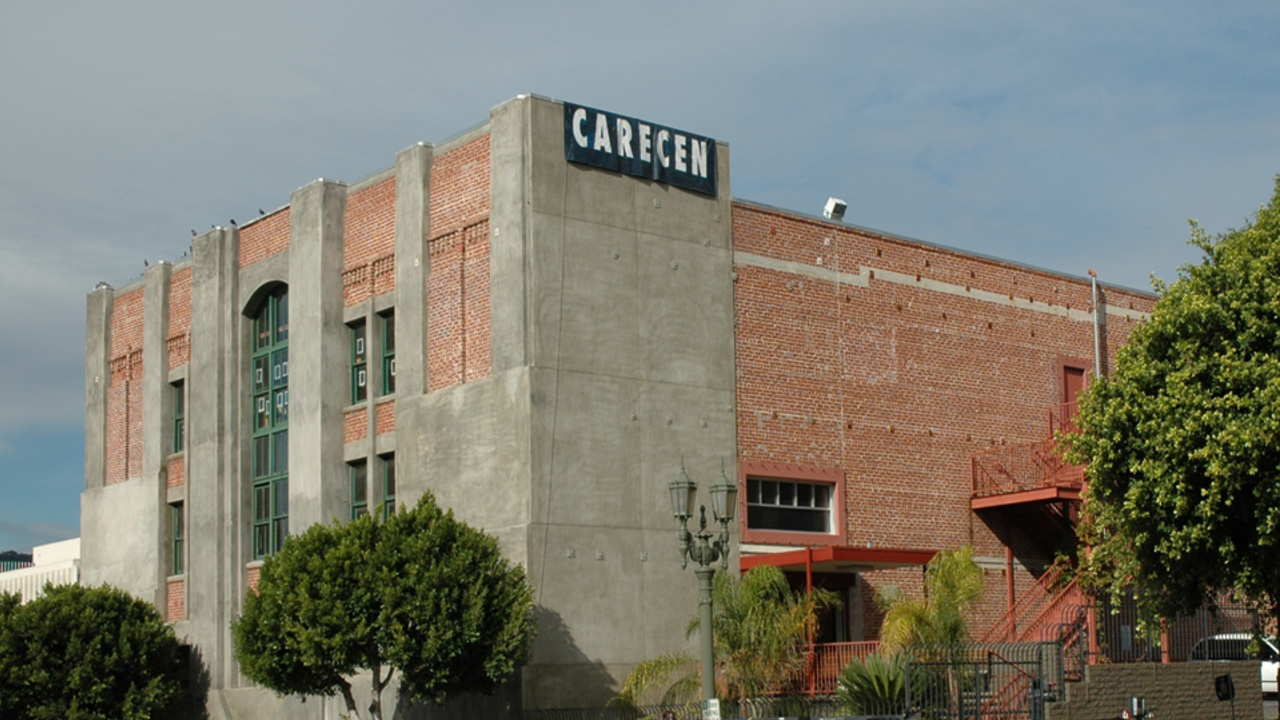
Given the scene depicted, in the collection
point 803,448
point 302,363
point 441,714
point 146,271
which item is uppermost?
point 146,271

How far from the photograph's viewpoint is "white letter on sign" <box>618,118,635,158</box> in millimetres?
31781

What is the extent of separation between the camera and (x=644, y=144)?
32.1 metres

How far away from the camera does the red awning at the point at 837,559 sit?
29.8 meters

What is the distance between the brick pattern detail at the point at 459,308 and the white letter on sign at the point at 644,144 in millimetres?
3300

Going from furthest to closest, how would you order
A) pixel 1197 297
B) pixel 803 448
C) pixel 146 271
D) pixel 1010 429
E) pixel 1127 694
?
pixel 146 271 → pixel 1010 429 → pixel 803 448 → pixel 1127 694 → pixel 1197 297

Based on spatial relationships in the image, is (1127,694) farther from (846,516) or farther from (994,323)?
(994,323)

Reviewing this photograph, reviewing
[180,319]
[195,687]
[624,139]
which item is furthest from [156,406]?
[624,139]

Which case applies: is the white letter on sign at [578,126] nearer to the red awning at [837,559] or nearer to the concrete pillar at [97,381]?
the red awning at [837,559]

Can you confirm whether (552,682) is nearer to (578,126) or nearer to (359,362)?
(359,362)

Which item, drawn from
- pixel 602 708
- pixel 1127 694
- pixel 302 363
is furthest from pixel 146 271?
pixel 1127 694

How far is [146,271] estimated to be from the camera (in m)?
41.5

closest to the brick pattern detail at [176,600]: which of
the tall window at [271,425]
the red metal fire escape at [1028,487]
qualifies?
the tall window at [271,425]

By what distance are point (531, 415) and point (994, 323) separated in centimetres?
1321

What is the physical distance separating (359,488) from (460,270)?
552 centimetres
